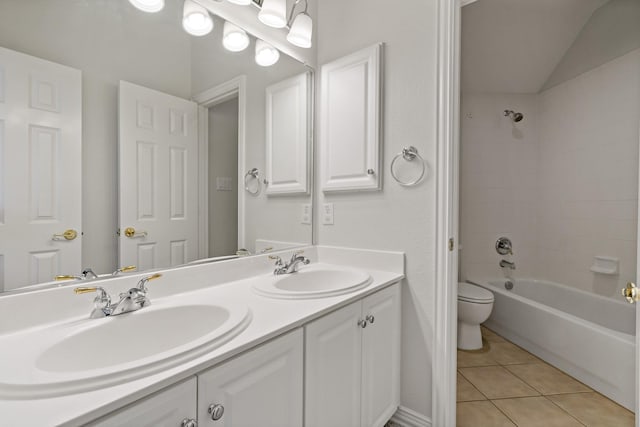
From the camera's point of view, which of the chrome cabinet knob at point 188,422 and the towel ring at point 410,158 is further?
the towel ring at point 410,158

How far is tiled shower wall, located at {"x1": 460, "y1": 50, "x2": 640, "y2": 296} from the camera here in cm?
221

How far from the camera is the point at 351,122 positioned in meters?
1.64

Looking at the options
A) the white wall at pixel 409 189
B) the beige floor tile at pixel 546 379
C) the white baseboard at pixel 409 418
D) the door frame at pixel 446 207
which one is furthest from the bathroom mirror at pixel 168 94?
the beige floor tile at pixel 546 379

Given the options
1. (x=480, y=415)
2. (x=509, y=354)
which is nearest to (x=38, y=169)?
(x=480, y=415)

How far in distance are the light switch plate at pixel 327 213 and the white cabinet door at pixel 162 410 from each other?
1.20 m

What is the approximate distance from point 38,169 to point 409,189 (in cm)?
137

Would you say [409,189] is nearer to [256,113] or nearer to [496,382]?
[256,113]

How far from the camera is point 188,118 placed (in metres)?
1.21

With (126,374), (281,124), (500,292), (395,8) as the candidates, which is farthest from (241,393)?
(500,292)

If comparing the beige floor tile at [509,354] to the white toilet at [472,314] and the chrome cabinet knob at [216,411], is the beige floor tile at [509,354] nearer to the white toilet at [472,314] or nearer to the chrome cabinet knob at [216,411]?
the white toilet at [472,314]

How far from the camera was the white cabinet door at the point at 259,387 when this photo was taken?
0.67 m

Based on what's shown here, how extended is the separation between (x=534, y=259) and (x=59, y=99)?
3563 millimetres

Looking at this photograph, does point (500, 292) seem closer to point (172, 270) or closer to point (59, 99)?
point (172, 270)

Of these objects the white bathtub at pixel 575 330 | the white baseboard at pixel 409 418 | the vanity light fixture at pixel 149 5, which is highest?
the vanity light fixture at pixel 149 5
